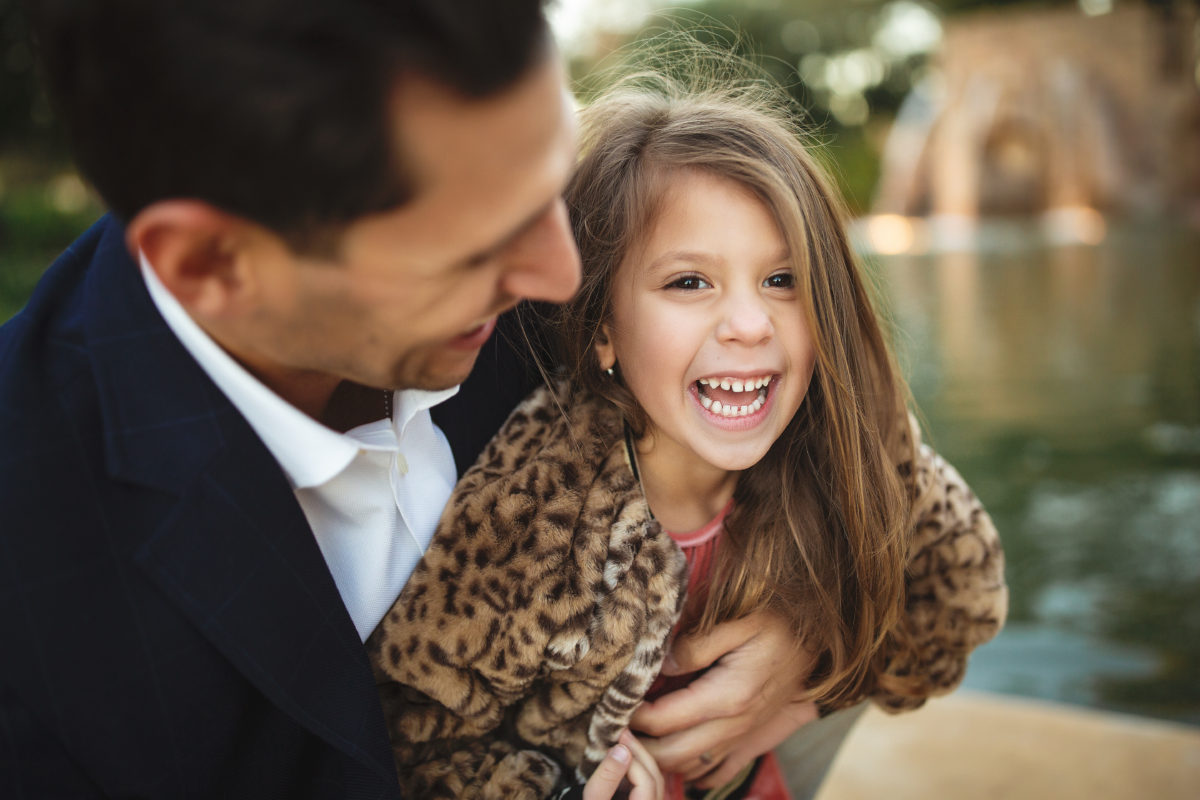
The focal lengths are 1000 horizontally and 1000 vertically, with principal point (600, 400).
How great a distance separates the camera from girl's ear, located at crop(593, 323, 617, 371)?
7.25 ft

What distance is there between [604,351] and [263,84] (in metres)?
1.08

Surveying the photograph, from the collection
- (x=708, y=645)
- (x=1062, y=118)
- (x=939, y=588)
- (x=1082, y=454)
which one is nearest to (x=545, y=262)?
(x=708, y=645)

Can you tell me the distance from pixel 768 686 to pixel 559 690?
49cm

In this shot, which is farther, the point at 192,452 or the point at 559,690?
the point at 559,690

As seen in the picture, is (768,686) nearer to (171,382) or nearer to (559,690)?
(559,690)

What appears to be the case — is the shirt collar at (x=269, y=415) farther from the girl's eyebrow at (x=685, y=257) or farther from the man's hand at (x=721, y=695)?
the man's hand at (x=721, y=695)

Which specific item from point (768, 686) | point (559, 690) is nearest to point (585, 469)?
point (559, 690)

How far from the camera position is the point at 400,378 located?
66.5 inches

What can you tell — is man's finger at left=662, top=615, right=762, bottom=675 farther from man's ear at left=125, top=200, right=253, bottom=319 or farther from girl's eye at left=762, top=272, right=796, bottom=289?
man's ear at left=125, top=200, right=253, bottom=319

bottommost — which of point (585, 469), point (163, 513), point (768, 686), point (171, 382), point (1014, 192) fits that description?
point (1014, 192)

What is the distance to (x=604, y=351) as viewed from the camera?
2223 mm

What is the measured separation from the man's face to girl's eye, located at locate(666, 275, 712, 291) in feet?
1.52

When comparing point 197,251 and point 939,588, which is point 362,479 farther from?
point 939,588

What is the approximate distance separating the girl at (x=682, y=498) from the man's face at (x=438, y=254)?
0.43 meters
